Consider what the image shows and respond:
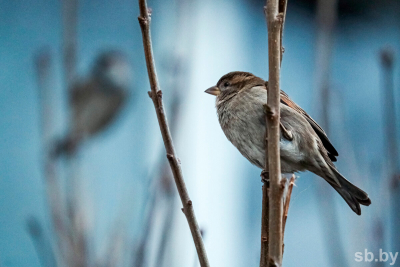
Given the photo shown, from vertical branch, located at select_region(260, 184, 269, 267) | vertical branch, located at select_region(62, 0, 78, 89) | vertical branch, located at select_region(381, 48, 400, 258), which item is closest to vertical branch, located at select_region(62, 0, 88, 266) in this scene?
vertical branch, located at select_region(62, 0, 78, 89)

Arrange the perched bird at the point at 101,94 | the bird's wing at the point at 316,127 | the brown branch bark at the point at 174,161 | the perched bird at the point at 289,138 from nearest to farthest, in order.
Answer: the brown branch bark at the point at 174,161 → the perched bird at the point at 101,94 → the perched bird at the point at 289,138 → the bird's wing at the point at 316,127

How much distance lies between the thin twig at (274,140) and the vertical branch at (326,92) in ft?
2.21

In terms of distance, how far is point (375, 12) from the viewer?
3.77 metres

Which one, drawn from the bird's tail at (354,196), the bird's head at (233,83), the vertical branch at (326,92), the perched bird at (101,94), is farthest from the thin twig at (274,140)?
the bird's head at (233,83)

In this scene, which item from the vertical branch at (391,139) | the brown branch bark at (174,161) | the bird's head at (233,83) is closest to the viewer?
the brown branch bark at (174,161)

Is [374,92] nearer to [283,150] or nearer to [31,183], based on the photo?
[283,150]

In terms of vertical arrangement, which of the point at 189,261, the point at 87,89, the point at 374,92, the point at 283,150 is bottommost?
the point at 189,261

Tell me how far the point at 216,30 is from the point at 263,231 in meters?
2.77

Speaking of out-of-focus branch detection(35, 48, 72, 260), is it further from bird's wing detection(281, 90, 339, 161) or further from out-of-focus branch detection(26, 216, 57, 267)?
bird's wing detection(281, 90, 339, 161)

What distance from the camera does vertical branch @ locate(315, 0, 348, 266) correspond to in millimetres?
1613

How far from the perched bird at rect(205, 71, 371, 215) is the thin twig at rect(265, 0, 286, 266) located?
813mm

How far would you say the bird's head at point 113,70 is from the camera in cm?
233

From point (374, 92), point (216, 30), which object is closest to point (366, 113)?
point (374, 92)

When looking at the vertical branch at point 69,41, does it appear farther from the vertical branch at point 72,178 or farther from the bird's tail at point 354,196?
the bird's tail at point 354,196
